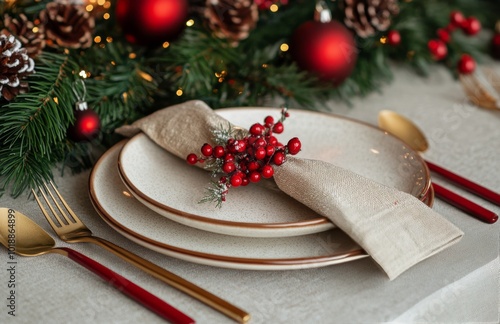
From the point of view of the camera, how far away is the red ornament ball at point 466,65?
962 millimetres

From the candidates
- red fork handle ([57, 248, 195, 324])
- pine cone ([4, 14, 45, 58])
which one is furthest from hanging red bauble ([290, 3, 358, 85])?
red fork handle ([57, 248, 195, 324])

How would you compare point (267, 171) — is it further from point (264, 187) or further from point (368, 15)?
point (368, 15)

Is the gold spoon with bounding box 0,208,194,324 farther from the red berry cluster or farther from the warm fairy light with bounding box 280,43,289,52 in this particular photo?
the red berry cluster

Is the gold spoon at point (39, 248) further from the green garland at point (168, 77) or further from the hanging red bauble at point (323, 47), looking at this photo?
the hanging red bauble at point (323, 47)

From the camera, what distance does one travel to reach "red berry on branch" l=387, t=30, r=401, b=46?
952 mm

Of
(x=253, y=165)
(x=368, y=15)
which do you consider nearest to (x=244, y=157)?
(x=253, y=165)

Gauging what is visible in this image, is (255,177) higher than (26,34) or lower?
lower

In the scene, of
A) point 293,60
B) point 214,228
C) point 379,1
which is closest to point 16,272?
point 214,228

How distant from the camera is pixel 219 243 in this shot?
0.50 meters

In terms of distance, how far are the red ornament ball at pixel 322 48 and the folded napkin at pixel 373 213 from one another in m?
0.29

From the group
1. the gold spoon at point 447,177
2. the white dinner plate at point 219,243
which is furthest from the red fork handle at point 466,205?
the white dinner plate at point 219,243

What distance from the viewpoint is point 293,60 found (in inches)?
32.9

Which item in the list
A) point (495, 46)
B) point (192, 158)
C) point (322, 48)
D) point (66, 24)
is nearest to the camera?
point (192, 158)

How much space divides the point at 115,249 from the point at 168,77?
0.33 metres
